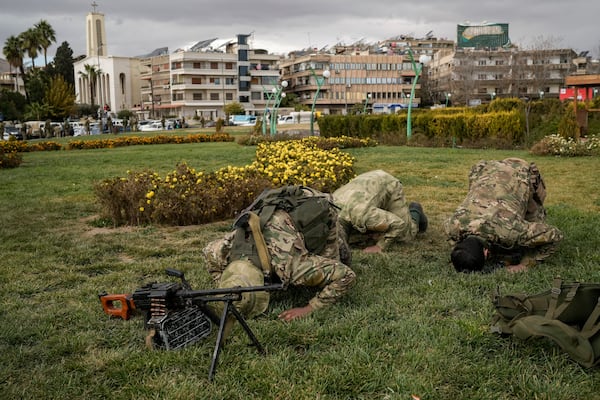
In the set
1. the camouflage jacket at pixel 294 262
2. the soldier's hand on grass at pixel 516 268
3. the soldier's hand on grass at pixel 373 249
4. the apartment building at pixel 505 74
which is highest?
the apartment building at pixel 505 74

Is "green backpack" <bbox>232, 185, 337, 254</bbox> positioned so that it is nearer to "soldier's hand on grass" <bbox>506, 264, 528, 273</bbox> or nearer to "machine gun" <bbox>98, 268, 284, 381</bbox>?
"machine gun" <bbox>98, 268, 284, 381</bbox>

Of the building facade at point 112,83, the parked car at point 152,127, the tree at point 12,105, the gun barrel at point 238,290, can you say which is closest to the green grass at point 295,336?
the gun barrel at point 238,290

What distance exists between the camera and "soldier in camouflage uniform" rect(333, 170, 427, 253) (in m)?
6.09

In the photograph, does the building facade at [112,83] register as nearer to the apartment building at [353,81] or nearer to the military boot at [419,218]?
the apartment building at [353,81]

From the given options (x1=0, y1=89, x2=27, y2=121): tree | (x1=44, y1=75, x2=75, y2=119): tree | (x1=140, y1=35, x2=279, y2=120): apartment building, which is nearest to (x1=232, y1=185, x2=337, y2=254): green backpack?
(x1=44, y1=75, x2=75, y2=119): tree

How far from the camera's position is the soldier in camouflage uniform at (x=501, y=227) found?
527cm

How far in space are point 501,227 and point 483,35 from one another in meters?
106

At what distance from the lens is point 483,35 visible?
10319cm

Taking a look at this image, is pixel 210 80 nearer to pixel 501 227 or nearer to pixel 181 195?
pixel 181 195

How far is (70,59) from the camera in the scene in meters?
98.5

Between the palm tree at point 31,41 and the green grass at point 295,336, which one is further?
the palm tree at point 31,41

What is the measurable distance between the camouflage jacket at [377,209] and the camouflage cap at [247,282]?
228 cm

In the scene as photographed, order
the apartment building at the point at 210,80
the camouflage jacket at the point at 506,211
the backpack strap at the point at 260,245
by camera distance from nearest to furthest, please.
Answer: the backpack strap at the point at 260,245 < the camouflage jacket at the point at 506,211 < the apartment building at the point at 210,80

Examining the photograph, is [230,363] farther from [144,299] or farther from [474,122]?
[474,122]
